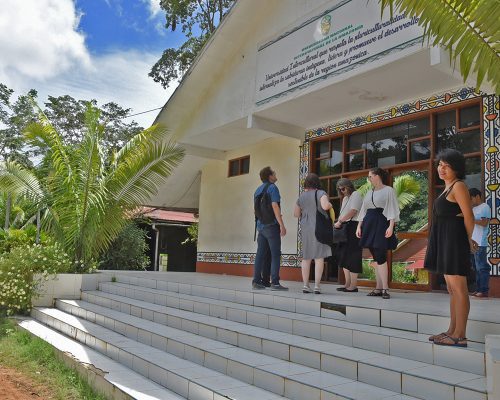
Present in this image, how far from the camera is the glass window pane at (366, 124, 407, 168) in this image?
788 centimetres

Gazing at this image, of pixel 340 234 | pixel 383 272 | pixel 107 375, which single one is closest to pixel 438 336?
pixel 383 272

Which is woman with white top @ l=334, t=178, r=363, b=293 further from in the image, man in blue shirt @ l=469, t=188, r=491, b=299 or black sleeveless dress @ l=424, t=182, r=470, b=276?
black sleeveless dress @ l=424, t=182, r=470, b=276

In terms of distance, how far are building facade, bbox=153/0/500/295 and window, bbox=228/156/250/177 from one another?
4 cm

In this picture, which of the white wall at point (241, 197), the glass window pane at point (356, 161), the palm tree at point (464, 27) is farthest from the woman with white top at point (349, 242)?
the palm tree at point (464, 27)

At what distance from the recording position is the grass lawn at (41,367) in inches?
190

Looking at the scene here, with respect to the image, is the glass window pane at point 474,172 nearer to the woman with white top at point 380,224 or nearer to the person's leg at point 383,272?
the woman with white top at point 380,224

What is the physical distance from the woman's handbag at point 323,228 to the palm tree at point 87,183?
4713 millimetres

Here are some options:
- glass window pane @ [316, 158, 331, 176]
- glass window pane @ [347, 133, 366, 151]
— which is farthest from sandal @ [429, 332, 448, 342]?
A: glass window pane @ [316, 158, 331, 176]

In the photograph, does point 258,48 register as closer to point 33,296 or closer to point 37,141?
point 37,141

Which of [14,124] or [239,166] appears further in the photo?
[14,124]

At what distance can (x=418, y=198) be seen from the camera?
7.66m

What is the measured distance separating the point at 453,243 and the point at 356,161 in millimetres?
5088

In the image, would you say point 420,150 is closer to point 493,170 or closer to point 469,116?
point 469,116

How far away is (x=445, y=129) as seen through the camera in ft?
23.8
